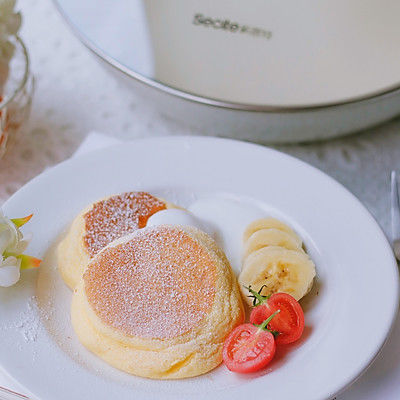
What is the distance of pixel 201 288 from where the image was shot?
0.87m

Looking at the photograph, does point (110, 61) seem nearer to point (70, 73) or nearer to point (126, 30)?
point (126, 30)

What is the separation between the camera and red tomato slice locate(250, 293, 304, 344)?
0.84m

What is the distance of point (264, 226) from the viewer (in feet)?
3.20

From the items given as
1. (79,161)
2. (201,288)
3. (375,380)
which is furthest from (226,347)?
(79,161)

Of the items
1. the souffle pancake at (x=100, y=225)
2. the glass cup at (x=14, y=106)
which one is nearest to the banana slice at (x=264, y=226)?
the souffle pancake at (x=100, y=225)

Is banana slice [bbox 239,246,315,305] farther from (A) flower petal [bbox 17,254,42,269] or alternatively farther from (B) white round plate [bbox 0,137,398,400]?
(A) flower petal [bbox 17,254,42,269]

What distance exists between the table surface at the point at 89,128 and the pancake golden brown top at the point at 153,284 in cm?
40

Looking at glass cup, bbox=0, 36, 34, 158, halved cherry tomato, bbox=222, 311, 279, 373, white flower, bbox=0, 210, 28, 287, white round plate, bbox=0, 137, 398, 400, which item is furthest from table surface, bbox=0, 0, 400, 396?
halved cherry tomato, bbox=222, 311, 279, 373

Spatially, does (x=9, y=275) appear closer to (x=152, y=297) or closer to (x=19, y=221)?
(x=19, y=221)

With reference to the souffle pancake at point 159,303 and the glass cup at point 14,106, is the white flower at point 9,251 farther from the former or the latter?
the glass cup at point 14,106

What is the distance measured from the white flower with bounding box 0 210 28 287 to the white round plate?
0.03 m

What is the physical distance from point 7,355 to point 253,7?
2.26ft

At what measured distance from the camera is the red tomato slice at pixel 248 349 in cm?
81

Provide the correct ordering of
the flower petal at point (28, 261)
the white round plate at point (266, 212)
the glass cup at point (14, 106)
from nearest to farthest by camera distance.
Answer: the white round plate at point (266, 212)
the flower petal at point (28, 261)
the glass cup at point (14, 106)
